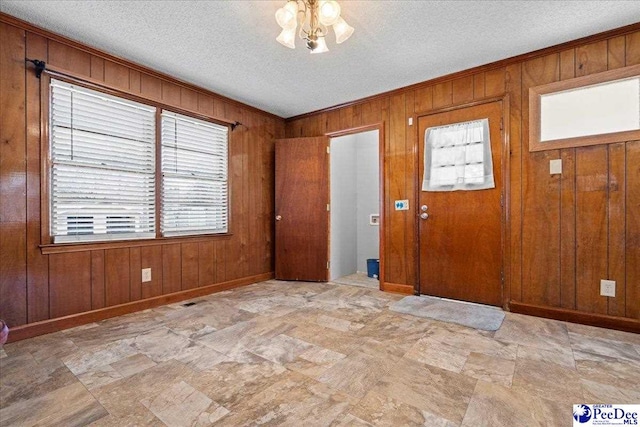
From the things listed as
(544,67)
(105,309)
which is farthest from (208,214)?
(544,67)

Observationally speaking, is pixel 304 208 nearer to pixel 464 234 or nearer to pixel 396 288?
pixel 396 288

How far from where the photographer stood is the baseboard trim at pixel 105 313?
7.74ft

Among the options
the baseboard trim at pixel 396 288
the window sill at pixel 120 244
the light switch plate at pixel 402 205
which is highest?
the light switch plate at pixel 402 205

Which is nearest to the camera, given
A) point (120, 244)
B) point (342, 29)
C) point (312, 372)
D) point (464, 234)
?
point (312, 372)

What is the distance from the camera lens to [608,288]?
8.25 ft

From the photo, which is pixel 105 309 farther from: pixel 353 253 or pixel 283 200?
pixel 353 253

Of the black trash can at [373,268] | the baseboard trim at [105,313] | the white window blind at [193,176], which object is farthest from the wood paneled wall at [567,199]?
the baseboard trim at [105,313]

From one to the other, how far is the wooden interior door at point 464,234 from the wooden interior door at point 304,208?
53.8 inches

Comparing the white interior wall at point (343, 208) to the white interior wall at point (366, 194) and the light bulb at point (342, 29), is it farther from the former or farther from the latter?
the light bulb at point (342, 29)

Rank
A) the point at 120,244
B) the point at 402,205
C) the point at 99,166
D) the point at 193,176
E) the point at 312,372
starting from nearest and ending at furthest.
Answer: the point at 312,372, the point at 99,166, the point at 120,244, the point at 193,176, the point at 402,205

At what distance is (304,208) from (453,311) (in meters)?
2.30

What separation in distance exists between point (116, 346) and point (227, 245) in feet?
5.85

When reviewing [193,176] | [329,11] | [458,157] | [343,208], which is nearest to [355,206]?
[343,208]

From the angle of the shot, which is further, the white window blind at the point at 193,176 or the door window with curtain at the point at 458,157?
the white window blind at the point at 193,176
